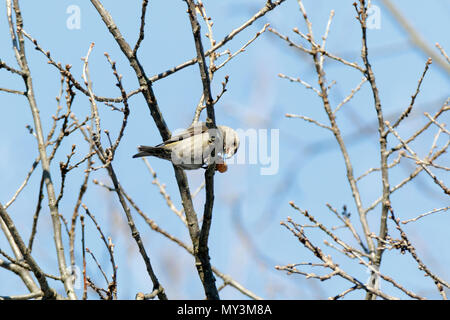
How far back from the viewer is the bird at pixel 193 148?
5.08 meters

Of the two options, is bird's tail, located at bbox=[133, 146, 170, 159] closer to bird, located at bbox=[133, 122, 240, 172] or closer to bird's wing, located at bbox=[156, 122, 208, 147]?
bird, located at bbox=[133, 122, 240, 172]

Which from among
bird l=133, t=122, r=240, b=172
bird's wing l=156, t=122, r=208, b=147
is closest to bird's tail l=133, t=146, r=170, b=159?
bird l=133, t=122, r=240, b=172

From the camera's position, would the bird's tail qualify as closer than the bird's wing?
No

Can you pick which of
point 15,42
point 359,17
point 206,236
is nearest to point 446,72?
point 359,17

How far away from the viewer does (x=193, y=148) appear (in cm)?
527

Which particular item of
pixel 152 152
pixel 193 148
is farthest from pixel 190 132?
pixel 152 152

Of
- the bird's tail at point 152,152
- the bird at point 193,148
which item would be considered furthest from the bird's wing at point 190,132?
the bird's tail at point 152,152

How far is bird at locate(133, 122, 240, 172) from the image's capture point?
5.08 meters

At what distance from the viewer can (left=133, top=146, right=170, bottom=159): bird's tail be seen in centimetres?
535

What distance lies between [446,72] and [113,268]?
2.86 m

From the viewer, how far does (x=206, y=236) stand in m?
4.48

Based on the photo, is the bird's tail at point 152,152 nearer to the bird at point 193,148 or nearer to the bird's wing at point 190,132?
the bird at point 193,148

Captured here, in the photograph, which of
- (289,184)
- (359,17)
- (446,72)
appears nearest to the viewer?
(446,72)
